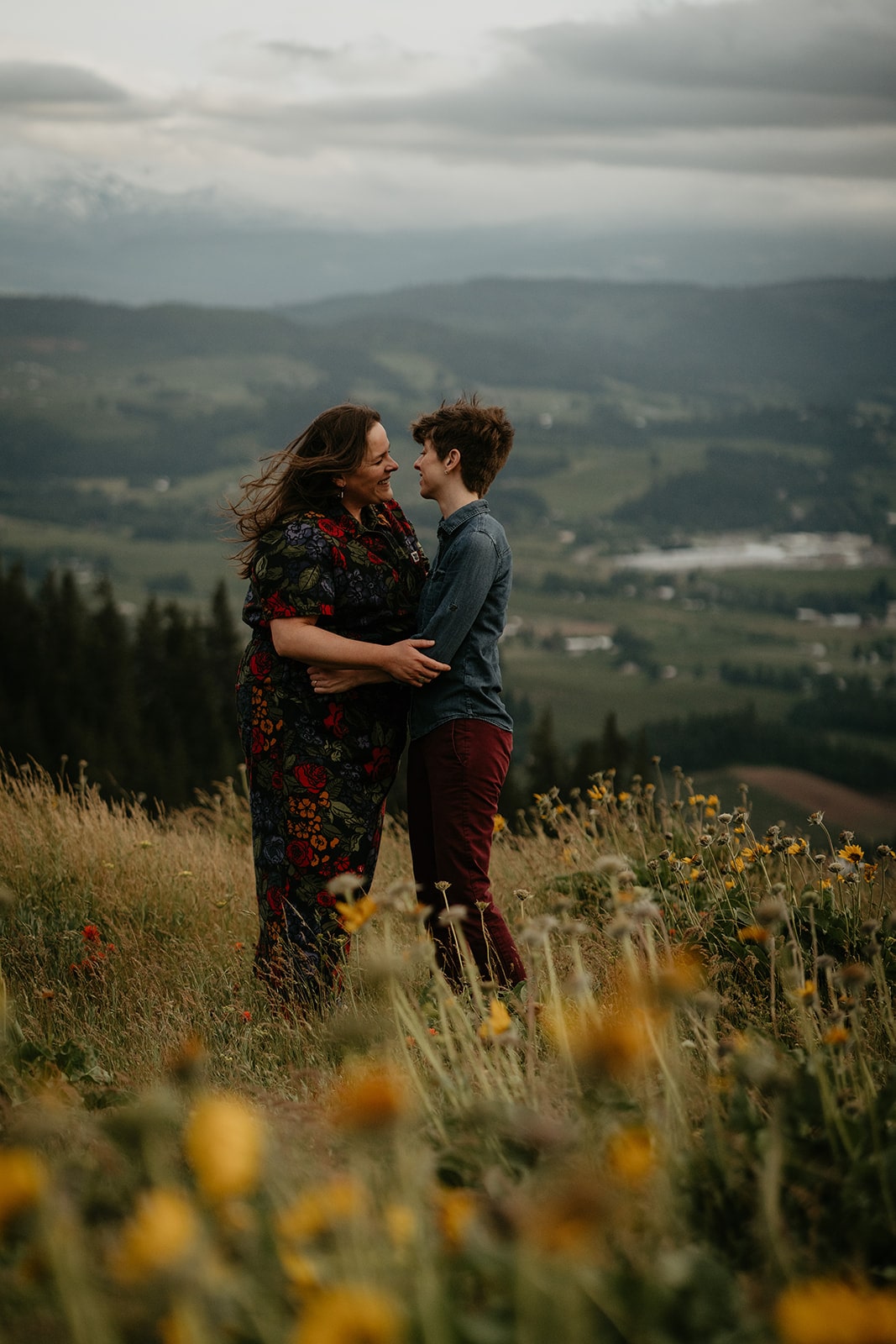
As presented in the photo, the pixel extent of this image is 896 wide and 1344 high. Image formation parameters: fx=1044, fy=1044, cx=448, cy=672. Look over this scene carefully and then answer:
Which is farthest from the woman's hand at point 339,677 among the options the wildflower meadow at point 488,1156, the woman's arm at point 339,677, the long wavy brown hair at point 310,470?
the wildflower meadow at point 488,1156

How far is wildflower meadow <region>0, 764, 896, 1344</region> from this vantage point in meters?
1.29

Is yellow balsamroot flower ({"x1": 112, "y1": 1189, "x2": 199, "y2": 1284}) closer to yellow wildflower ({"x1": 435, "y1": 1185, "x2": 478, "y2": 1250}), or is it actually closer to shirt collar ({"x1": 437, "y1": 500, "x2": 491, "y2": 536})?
yellow wildflower ({"x1": 435, "y1": 1185, "x2": 478, "y2": 1250})

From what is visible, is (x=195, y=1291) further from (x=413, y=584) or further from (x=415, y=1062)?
(x=413, y=584)

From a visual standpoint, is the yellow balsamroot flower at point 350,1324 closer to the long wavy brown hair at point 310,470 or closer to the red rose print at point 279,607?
the red rose print at point 279,607

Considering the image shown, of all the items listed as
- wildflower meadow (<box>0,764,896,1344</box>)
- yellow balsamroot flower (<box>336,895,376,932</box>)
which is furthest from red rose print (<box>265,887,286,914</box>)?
yellow balsamroot flower (<box>336,895,376,932</box>)

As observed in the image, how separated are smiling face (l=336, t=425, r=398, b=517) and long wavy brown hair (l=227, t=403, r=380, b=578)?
3cm

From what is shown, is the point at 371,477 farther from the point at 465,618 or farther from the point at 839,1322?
the point at 839,1322

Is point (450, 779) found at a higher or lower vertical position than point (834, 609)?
higher

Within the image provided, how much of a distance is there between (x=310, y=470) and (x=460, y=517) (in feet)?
2.09

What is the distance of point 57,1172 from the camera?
1687 millimetres

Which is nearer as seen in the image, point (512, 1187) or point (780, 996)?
point (512, 1187)

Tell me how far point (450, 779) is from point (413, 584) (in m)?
0.84

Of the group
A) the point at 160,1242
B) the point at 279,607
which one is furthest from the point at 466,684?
the point at 160,1242

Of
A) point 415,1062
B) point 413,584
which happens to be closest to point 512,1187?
point 415,1062
